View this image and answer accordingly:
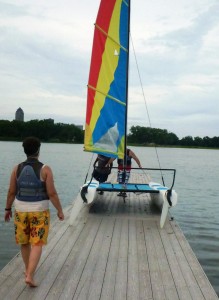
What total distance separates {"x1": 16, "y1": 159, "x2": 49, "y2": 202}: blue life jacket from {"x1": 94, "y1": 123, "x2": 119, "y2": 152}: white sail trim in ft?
15.7

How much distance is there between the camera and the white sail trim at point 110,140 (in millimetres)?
9055

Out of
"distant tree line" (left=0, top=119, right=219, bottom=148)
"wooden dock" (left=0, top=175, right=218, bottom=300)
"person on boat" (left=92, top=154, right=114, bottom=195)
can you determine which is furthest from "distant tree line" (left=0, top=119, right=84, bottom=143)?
"wooden dock" (left=0, top=175, right=218, bottom=300)

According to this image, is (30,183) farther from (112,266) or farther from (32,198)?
(112,266)

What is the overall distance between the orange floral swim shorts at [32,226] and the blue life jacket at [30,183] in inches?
6.6

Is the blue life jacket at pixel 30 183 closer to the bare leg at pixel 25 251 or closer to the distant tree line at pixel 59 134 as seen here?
the bare leg at pixel 25 251

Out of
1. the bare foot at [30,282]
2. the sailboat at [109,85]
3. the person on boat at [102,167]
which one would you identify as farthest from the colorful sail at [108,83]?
the bare foot at [30,282]

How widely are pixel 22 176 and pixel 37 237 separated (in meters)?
0.66

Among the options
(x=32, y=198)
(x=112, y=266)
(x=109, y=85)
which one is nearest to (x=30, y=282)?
(x=32, y=198)

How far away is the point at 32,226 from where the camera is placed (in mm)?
4340

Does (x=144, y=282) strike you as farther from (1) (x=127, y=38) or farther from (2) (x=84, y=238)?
(1) (x=127, y=38)

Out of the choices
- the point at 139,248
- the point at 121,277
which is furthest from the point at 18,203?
the point at 139,248

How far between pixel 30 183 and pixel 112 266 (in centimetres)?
163

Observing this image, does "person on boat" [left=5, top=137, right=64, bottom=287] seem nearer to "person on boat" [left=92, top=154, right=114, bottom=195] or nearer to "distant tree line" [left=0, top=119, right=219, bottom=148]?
"person on boat" [left=92, top=154, right=114, bottom=195]

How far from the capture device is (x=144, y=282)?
4582 millimetres
